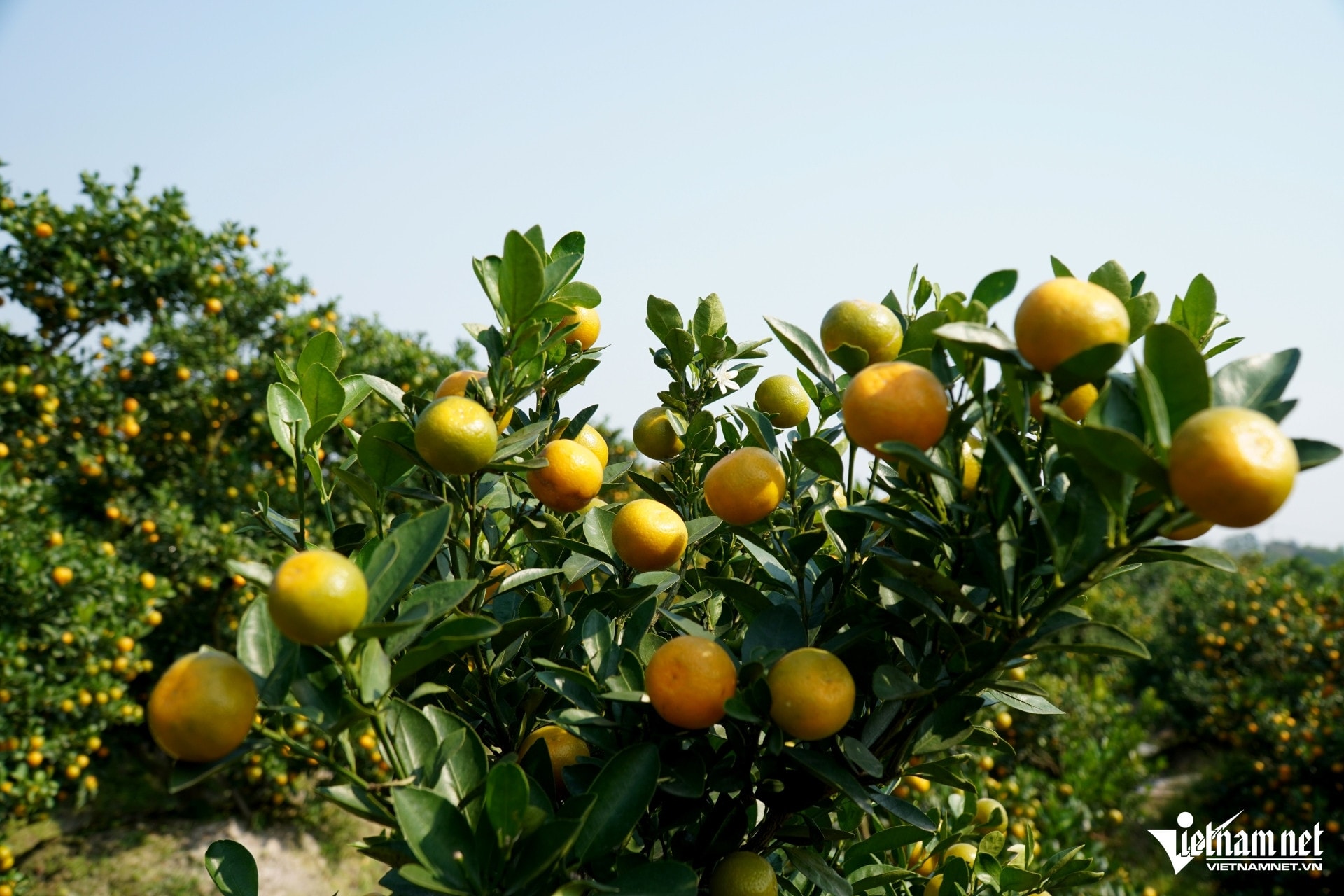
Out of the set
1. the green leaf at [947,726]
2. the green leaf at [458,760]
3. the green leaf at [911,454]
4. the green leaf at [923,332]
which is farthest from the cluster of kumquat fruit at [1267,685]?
the green leaf at [458,760]

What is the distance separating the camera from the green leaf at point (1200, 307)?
928 millimetres

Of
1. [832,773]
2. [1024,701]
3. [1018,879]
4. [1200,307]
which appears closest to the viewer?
[832,773]

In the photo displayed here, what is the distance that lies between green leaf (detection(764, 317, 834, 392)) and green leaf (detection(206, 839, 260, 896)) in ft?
2.69

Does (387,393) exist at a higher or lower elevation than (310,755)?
higher

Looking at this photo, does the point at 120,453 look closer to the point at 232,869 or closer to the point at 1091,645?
the point at 232,869

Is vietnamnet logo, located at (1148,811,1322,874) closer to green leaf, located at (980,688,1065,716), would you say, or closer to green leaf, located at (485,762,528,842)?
green leaf, located at (980,688,1065,716)

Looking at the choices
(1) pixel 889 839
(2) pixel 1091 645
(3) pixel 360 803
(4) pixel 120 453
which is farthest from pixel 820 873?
(4) pixel 120 453

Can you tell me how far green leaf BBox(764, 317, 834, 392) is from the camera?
3.23 feet

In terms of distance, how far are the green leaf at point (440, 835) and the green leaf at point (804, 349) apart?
61cm

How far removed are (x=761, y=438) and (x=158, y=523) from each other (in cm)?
489

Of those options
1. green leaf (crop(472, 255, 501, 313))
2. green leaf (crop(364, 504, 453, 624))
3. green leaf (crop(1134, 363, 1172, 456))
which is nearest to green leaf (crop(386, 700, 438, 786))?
green leaf (crop(364, 504, 453, 624))

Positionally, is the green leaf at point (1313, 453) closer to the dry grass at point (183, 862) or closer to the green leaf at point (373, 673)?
the green leaf at point (373, 673)

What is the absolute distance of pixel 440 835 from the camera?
727 millimetres

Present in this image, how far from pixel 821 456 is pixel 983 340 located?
11.3 inches
